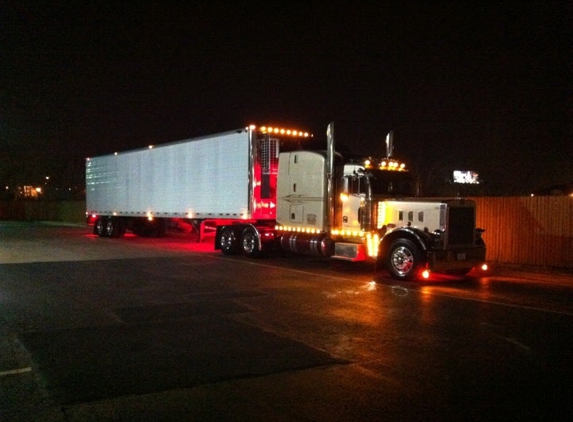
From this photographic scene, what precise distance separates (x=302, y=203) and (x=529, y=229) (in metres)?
6.94

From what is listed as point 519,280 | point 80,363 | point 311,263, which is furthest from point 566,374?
point 311,263

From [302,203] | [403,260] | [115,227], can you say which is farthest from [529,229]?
[115,227]

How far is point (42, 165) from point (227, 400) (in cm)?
6727

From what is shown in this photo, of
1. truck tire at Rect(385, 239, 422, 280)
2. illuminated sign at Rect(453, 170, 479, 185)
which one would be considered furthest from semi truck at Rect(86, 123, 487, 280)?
illuminated sign at Rect(453, 170, 479, 185)

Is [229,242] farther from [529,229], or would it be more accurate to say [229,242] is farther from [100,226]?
[100,226]

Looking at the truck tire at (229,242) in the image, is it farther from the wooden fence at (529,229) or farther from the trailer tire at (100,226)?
the trailer tire at (100,226)

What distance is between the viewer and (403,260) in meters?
14.6

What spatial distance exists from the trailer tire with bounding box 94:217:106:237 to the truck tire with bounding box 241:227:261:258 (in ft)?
44.6

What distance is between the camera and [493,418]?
215 inches

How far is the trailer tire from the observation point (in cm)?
3141

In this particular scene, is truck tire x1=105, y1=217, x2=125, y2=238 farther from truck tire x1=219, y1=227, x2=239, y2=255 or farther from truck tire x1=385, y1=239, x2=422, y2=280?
truck tire x1=385, y1=239, x2=422, y2=280

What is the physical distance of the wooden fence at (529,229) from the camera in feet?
57.3

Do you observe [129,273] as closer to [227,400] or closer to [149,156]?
[227,400]

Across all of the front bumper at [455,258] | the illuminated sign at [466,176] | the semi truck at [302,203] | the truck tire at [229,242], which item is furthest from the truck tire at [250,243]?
the illuminated sign at [466,176]
